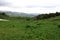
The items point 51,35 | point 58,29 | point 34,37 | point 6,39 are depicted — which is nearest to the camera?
point 6,39

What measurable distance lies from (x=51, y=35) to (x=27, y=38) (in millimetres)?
3562

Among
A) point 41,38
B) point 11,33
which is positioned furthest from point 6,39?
point 41,38

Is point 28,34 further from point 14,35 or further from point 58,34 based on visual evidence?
point 58,34

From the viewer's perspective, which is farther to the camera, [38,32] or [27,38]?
[38,32]

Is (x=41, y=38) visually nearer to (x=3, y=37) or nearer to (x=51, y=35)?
(x=51, y=35)

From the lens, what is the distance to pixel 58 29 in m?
24.5

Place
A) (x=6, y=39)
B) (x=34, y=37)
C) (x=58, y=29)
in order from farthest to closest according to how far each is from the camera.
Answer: (x=58, y=29) → (x=34, y=37) → (x=6, y=39)

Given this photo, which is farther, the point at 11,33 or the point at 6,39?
the point at 11,33

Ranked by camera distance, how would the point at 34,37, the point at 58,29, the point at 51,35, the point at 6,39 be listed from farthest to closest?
the point at 58,29, the point at 51,35, the point at 34,37, the point at 6,39

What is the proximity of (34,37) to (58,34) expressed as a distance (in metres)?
3.72

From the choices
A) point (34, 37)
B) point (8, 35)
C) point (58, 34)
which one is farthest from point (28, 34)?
point (58, 34)

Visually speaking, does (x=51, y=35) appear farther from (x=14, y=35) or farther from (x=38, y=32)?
(x=14, y=35)

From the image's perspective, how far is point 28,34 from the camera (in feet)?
69.5

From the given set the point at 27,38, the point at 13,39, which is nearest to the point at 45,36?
the point at 27,38
